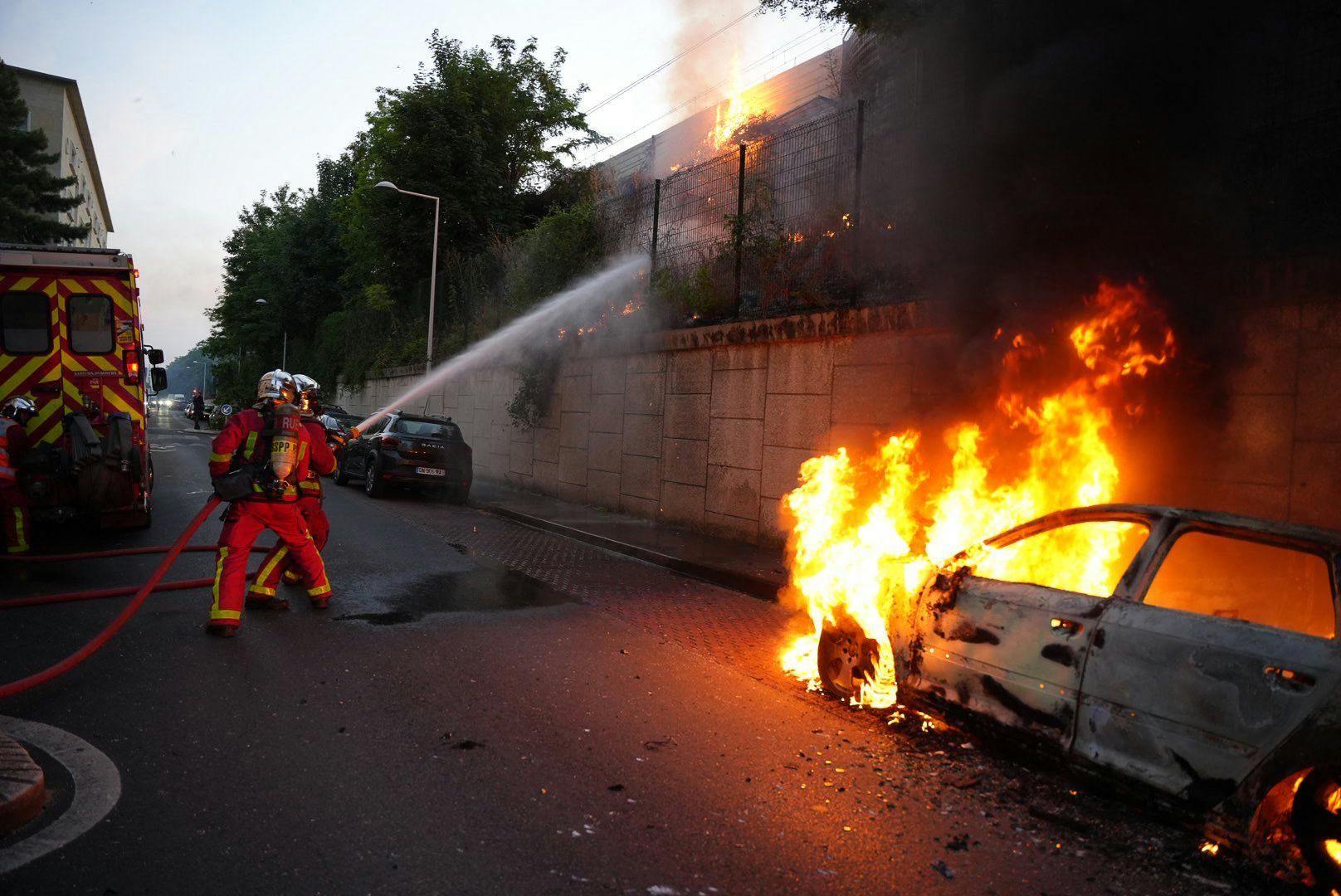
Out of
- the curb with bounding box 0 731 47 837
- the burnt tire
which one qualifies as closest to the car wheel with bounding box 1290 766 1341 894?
the burnt tire

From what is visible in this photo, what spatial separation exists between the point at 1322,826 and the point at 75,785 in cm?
487

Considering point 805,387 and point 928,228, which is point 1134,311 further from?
point 805,387

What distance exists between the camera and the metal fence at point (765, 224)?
11258mm

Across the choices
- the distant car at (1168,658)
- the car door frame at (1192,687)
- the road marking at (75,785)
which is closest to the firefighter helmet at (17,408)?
the road marking at (75,785)

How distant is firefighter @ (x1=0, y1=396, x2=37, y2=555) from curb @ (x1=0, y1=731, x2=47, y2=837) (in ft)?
20.6

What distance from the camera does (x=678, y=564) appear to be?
409 inches

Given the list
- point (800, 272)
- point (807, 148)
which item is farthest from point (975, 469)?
point (807, 148)

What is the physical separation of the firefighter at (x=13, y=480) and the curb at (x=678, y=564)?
6391mm

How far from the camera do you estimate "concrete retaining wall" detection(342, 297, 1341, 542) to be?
636cm

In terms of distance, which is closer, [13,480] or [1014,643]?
[1014,643]

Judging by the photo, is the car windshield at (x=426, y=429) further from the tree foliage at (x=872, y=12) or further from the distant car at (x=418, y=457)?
the tree foliage at (x=872, y=12)

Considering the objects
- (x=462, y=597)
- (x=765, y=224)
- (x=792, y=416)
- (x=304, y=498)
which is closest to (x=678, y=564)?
(x=792, y=416)

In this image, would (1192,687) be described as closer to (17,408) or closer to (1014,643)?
(1014,643)

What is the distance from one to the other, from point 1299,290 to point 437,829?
6.58 m
